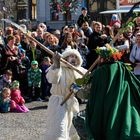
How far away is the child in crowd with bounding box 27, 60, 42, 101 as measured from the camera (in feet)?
36.4

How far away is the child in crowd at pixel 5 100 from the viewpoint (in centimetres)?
980

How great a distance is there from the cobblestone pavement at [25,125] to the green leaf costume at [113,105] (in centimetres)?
242

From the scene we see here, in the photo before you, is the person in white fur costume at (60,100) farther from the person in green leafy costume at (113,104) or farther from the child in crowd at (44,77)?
the child in crowd at (44,77)

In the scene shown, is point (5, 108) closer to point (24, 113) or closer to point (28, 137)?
point (24, 113)

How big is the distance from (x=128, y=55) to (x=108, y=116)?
5934 millimetres

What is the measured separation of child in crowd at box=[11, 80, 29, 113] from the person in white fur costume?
2.94 meters

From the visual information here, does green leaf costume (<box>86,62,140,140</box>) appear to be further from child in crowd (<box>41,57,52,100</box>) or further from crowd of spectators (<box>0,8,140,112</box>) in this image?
child in crowd (<box>41,57,52,100</box>)

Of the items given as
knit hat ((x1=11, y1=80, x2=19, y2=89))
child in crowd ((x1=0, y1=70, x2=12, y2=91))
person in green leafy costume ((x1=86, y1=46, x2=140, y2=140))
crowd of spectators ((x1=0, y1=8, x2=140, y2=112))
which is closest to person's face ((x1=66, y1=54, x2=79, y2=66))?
person in green leafy costume ((x1=86, y1=46, x2=140, y2=140))

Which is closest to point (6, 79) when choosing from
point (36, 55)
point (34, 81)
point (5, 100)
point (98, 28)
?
point (34, 81)

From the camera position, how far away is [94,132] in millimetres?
5215

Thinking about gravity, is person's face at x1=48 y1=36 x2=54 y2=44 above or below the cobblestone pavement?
above

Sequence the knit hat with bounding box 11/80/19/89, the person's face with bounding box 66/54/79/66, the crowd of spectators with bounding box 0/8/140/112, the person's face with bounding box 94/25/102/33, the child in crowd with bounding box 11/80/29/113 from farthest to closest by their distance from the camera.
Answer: the person's face with bounding box 94/25/102/33 < the crowd of spectators with bounding box 0/8/140/112 < the knit hat with bounding box 11/80/19/89 < the child in crowd with bounding box 11/80/29/113 < the person's face with bounding box 66/54/79/66

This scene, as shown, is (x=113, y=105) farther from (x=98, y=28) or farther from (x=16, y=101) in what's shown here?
(x=98, y=28)

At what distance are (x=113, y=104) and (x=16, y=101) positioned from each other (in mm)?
5197
